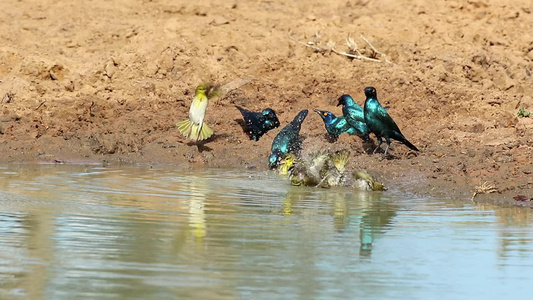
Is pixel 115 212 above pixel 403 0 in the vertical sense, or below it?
below

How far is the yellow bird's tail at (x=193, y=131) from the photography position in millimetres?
13016

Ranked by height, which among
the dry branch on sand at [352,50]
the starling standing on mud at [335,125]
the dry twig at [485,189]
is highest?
the dry branch on sand at [352,50]

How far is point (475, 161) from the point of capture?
438 inches

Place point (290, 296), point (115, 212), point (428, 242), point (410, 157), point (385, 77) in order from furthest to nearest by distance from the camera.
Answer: point (385, 77), point (410, 157), point (115, 212), point (428, 242), point (290, 296)

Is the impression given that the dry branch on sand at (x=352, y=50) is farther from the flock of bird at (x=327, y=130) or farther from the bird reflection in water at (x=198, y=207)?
Result: the bird reflection in water at (x=198, y=207)

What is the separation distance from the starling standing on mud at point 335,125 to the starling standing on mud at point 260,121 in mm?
676

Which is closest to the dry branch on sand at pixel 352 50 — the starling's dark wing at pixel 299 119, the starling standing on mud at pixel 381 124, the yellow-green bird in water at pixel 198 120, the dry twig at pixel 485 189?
the starling's dark wing at pixel 299 119

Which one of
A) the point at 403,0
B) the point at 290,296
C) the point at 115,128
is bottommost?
the point at 290,296

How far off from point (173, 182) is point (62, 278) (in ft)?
15.8

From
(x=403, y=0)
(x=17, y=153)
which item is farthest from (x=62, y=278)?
(x=403, y=0)

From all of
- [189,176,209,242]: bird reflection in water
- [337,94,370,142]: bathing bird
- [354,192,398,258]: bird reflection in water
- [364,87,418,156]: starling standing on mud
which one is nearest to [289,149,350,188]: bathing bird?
[354,192,398,258]: bird reflection in water

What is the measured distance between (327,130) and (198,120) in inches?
63.2

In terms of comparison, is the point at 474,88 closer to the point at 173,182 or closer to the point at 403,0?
the point at 403,0

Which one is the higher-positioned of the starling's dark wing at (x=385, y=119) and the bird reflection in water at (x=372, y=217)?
the starling's dark wing at (x=385, y=119)
